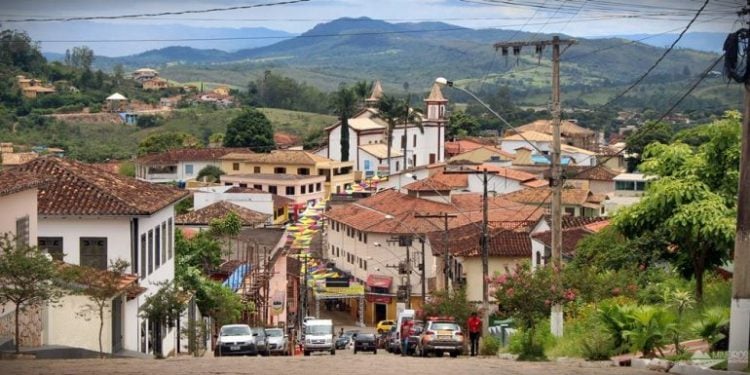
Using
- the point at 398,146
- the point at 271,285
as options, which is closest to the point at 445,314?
the point at 271,285

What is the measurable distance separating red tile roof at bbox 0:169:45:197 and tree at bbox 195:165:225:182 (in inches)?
3736

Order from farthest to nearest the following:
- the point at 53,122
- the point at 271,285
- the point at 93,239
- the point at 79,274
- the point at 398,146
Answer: the point at 53,122 → the point at 398,146 → the point at 271,285 → the point at 93,239 → the point at 79,274

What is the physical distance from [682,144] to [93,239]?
16382mm

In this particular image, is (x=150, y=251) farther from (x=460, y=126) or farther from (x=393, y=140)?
(x=460, y=126)

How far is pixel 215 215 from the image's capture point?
261 feet

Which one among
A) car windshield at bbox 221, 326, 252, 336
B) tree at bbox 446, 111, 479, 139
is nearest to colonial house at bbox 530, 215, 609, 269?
car windshield at bbox 221, 326, 252, 336

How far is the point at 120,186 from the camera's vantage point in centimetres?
3994

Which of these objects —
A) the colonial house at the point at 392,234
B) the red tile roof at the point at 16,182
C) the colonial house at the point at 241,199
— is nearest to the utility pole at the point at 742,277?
the red tile roof at the point at 16,182

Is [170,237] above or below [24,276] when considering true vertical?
below

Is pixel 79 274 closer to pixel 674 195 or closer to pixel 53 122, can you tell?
pixel 674 195

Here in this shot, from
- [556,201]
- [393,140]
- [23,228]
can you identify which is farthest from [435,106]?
[23,228]

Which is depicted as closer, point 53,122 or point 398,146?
point 398,146

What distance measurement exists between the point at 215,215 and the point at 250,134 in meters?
75.1

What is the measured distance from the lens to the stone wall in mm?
28859
